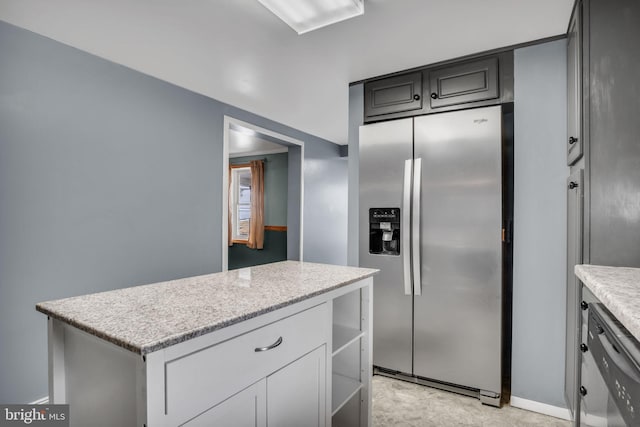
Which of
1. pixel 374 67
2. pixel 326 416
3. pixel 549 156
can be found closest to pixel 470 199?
pixel 549 156

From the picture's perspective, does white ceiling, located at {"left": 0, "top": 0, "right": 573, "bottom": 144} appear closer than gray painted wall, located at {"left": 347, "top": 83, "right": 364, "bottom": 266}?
Yes

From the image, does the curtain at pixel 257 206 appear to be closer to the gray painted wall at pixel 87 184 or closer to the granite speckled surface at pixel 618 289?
the gray painted wall at pixel 87 184

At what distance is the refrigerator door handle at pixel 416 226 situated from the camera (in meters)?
2.44

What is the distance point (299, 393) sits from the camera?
131 cm

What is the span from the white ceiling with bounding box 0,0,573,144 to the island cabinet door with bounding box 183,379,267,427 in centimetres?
192

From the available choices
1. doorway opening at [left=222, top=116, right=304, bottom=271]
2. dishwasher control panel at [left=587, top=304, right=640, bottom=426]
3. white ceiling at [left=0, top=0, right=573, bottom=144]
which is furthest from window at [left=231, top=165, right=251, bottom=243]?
dishwasher control panel at [left=587, top=304, right=640, bottom=426]

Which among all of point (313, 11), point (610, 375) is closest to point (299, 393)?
point (610, 375)

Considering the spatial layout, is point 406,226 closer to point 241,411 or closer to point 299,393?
point 299,393

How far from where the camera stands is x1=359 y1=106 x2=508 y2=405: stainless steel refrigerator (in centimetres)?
223

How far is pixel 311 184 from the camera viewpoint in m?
5.06

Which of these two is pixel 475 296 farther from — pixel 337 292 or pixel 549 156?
pixel 337 292

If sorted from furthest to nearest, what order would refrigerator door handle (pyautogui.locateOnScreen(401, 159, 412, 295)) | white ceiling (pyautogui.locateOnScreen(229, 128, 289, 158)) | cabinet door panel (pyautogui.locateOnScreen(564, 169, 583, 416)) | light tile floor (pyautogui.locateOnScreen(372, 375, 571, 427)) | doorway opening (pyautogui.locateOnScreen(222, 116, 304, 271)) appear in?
white ceiling (pyautogui.locateOnScreen(229, 128, 289, 158))
doorway opening (pyautogui.locateOnScreen(222, 116, 304, 271))
refrigerator door handle (pyautogui.locateOnScreen(401, 159, 412, 295))
light tile floor (pyautogui.locateOnScreen(372, 375, 571, 427))
cabinet door panel (pyautogui.locateOnScreen(564, 169, 583, 416))

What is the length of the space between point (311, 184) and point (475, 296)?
318 centimetres

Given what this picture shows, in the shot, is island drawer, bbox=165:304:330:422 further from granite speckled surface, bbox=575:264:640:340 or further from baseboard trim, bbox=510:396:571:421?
baseboard trim, bbox=510:396:571:421
